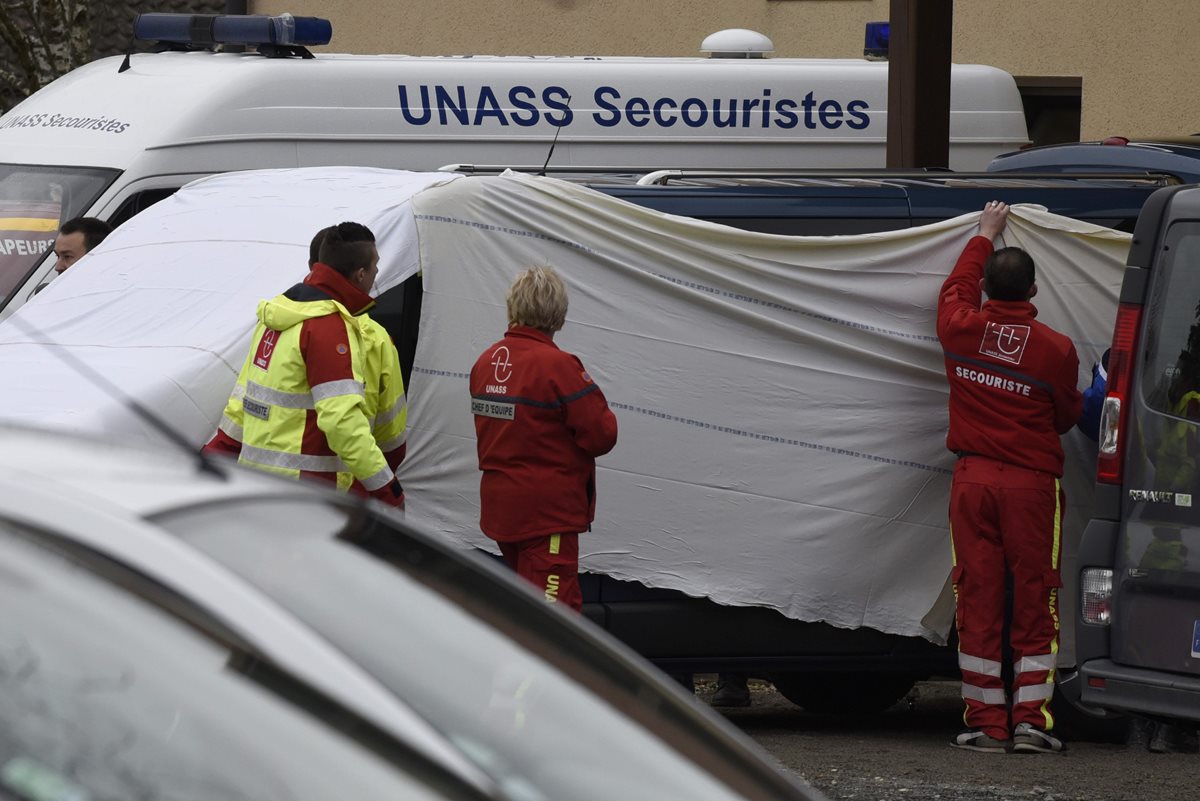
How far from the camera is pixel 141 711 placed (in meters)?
1.89

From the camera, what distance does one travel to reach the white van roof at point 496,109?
9.09 meters

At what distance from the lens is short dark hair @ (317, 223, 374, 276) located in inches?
239

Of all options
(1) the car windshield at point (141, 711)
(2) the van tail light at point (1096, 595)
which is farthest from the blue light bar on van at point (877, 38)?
(1) the car windshield at point (141, 711)

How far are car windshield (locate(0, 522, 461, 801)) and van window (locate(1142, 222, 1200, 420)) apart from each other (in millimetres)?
4592

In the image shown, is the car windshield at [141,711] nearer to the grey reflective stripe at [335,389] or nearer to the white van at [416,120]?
the grey reflective stripe at [335,389]

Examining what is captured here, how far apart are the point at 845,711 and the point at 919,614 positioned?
4.14ft

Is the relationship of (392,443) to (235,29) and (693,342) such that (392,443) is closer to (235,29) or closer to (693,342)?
(693,342)

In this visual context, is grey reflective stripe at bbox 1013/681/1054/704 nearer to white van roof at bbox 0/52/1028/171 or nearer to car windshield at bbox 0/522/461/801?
white van roof at bbox 0/52/1028/171

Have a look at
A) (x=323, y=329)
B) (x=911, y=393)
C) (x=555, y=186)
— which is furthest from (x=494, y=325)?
(x=911, y=393)

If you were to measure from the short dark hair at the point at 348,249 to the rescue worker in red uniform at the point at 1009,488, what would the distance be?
2167 mm

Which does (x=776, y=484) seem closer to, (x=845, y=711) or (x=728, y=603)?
(x=728, y=603)

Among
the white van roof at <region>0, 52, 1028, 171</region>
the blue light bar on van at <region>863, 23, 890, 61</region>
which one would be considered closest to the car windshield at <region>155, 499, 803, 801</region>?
the white van roof at <region>0, 52, 1028, 171</region>

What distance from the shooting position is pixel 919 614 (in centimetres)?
716

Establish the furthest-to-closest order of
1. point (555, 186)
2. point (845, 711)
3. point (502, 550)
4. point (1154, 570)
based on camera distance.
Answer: point (845, 711), point (555, 186), point (502, 550), point (1154, 570)
